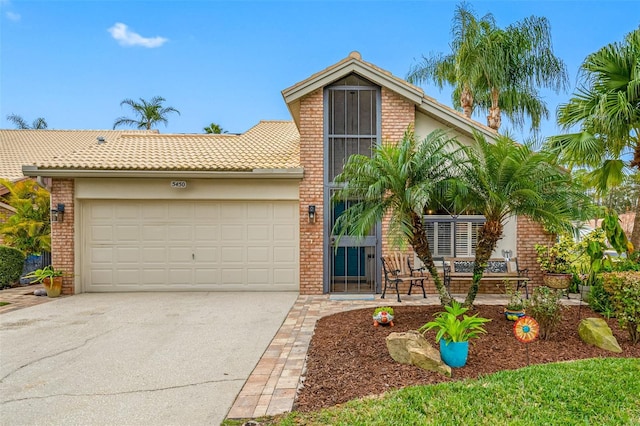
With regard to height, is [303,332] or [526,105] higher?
[526,105]

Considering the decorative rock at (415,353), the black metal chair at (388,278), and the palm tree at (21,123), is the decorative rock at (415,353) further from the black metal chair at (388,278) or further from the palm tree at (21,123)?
the palm tree at (21,123)

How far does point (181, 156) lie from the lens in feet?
33.0

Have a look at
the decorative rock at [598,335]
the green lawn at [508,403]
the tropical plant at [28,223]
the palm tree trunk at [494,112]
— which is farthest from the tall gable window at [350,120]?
the palm tree trunk at [494,112]

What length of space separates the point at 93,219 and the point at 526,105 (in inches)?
747

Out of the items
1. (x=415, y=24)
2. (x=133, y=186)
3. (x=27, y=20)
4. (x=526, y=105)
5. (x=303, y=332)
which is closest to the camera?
(x=303, y=332)

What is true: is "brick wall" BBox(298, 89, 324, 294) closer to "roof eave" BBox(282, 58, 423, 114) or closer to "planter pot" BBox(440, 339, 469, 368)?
"roof eave" BBox(282, 58, 423, 114)

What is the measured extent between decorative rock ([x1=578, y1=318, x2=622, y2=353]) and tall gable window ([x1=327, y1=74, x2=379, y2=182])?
586cm

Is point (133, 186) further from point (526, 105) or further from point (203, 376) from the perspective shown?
point (526, 105)

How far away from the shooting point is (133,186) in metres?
9.34

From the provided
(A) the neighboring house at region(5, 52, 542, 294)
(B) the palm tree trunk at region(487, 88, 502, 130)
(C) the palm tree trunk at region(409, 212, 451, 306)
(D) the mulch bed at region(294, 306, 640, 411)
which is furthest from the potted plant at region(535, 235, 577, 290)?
(B) the palm tree trunk at region(487, 88, 502, 130)

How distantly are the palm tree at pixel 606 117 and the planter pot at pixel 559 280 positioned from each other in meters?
1.60

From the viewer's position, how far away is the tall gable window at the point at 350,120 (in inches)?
368

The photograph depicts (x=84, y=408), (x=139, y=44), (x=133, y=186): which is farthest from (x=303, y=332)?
(x=139, y=44)

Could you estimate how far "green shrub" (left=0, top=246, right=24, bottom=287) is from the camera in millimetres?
10094
